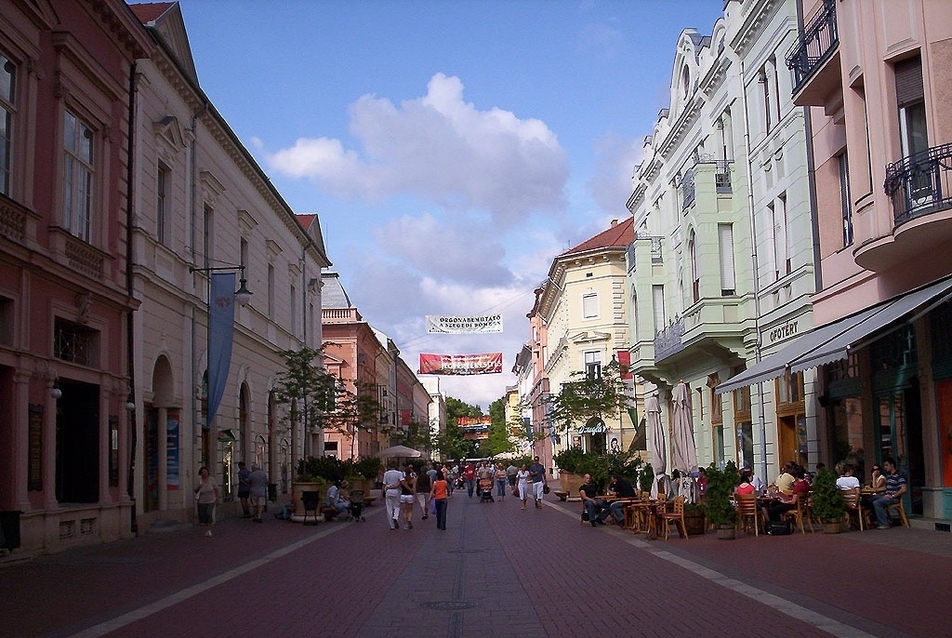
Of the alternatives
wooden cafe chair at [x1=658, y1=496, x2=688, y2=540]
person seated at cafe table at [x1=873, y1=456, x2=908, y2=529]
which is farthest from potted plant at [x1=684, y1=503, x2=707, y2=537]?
person seated at cafe table at [x1=873, y1=456, x2=908, y2=529]

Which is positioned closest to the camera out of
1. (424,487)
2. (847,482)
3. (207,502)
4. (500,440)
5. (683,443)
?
(847,482)

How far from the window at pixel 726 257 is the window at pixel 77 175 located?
55.7ft

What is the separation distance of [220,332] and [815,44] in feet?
54.1

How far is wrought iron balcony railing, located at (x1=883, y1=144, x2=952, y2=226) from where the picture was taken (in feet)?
54.2

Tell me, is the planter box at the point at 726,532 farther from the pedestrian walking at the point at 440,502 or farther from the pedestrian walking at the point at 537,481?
the pedestrian walking at the point at 537,481

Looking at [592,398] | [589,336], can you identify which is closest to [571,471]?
[592,398]

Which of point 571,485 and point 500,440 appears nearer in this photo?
point 571,485

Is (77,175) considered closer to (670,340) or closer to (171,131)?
(171,131)

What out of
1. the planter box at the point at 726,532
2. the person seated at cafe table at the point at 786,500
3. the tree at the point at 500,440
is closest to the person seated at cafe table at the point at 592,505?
the person seated at cafe table at the point at 786,500

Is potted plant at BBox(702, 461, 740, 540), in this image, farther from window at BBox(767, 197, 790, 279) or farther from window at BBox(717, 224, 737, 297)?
window at BBox(717, 224, 737, 297)

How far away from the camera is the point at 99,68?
21234 mm

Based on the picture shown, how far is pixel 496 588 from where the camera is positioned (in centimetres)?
1310

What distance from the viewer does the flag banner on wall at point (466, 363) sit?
59181 millimetres

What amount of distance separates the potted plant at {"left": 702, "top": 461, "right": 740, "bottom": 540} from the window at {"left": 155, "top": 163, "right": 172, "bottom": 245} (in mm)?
15198
